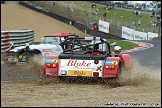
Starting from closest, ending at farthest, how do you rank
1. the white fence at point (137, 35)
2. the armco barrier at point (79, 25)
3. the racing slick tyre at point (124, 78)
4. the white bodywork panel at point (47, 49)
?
the racing slick tyre at point (124, 78)
the white bodywork panel at point (47, 49)
the armco barrier at point (79, 25)
the white fence at point (137, 35)

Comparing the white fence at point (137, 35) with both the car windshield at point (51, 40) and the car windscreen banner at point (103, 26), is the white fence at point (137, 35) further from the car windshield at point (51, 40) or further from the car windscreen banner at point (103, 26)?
the car windshield at point (51, 40)

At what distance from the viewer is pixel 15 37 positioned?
22.5 metres

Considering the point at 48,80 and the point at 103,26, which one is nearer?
the point at 48,80

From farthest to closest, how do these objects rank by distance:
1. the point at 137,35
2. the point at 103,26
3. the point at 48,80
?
the point at 103,26
the point at 137,35
the point at 48,80

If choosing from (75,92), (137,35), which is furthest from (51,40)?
(137,35)

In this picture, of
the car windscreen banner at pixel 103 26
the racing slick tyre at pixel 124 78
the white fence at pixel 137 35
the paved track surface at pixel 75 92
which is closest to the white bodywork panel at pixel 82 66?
the paved track surface at pixel 75 92

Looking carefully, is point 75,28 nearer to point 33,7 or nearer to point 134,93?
point 33,7

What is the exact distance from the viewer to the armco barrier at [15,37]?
69.6 ft

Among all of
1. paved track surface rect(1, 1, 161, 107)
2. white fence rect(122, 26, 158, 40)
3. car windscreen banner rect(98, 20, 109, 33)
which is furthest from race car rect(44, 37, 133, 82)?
car windscreen banner rect(98, 20, 109, 33)

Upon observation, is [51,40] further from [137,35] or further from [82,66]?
[137,35]

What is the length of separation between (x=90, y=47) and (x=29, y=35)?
14.3 m

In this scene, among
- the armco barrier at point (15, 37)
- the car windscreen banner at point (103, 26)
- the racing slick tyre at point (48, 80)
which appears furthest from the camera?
the car windscreen banner at point (103, 26)

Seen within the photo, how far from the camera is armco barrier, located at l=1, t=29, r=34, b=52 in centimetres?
2120

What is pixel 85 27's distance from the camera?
40.9 meters
